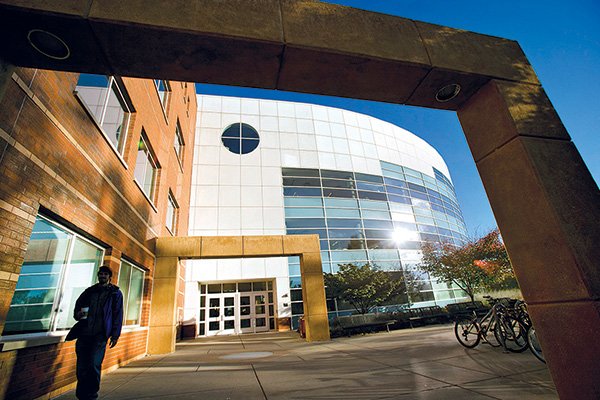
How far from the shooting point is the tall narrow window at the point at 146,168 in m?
10.1

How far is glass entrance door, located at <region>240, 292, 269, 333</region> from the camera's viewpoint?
20.1 meters

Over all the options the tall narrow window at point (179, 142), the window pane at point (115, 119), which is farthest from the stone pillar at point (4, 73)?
the tall narrow window at point (179, 142)

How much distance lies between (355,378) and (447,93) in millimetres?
4855

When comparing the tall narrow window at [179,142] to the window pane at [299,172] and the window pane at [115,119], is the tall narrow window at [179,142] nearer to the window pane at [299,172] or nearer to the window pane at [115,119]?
the window pane at [115,119]

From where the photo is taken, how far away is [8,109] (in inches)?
153

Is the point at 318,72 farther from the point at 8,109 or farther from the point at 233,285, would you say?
the point at 233,285

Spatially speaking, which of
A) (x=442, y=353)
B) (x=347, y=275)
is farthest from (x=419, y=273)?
(x=442, y=353)

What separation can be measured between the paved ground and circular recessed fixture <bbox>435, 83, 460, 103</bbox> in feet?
13.0

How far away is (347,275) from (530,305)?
51.6 feet

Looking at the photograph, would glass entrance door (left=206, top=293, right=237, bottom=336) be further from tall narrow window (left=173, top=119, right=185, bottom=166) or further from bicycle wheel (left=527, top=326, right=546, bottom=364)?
bicycle wheel (left=527, top=326, right=546, bottom=364)

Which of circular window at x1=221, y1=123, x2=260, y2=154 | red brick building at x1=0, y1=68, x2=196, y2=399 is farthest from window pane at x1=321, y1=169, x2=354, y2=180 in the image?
red brick building at x1=0, y1=68, x2=196, y2=399

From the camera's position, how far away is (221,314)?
19875 millimetres

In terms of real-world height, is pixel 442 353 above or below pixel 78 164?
below

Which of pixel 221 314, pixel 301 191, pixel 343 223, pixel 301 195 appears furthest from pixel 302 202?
pixel 221 314
